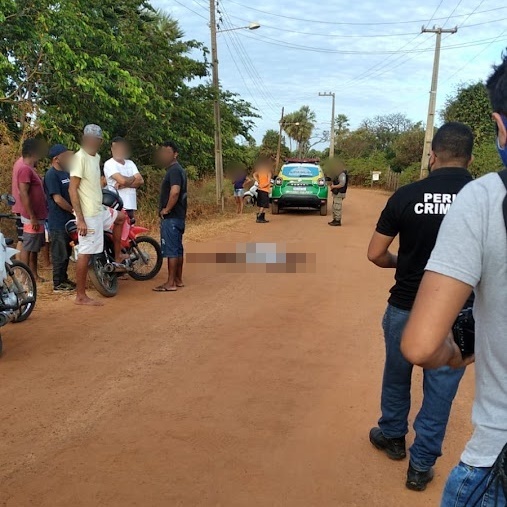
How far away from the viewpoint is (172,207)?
678 cm

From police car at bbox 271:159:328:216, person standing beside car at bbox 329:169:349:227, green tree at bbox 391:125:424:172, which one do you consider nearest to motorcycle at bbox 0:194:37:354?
person standing beside car at bbox 329:169:349:227

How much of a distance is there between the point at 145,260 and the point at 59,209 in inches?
60.4

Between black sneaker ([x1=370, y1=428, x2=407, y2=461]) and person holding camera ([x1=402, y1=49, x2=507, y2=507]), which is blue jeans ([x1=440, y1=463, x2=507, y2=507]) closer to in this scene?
person holding camera ([x1=402, y1=49, x2=507, y2=507])

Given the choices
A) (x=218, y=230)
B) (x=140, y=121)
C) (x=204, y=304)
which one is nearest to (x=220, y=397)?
(x=204, y=304)

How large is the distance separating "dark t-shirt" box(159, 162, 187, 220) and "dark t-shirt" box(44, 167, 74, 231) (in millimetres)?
1208

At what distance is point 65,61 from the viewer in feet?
29.6

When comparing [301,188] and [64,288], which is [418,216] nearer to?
[64,288]

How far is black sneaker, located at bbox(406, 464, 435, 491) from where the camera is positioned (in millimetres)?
2914

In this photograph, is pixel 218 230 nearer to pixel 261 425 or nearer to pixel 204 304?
pixel 204 304

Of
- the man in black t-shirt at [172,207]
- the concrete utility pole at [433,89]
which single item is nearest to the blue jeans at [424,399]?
the man in black t-shirt at [172,207]

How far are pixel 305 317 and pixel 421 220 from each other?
335 cm

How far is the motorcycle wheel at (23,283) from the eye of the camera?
5458 mm

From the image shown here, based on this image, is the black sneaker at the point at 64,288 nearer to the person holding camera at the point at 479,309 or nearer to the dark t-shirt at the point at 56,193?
the dark t-shirt at the point at 56,193

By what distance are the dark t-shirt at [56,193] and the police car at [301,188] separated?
10581 millimetres
